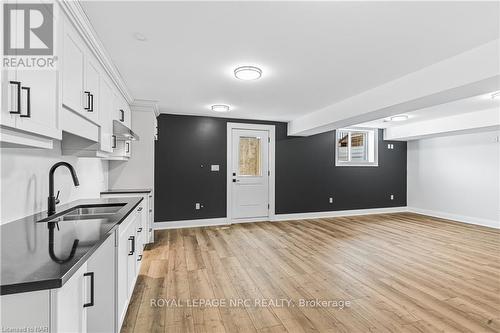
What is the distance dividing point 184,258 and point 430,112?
215 inches

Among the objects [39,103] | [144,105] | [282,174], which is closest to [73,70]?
[39,103]

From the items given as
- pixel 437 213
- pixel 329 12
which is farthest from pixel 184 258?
pixel 437 213

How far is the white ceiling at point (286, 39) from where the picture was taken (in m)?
1.84

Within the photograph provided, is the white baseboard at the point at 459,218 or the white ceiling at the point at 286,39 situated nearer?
the white ceiling at the point at 286,39

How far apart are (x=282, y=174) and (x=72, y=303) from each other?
18.0 ft

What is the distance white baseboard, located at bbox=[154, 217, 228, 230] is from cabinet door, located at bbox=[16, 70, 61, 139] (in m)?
4.06

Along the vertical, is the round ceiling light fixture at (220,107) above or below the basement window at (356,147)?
above

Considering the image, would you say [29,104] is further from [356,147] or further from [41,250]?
[356,147]

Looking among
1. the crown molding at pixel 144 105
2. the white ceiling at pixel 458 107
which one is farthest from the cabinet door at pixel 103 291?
the white ceiling at pixel 458 107

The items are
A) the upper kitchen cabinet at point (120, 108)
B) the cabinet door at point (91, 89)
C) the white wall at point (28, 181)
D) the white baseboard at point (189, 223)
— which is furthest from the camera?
the white baseboard at point (189, 223)

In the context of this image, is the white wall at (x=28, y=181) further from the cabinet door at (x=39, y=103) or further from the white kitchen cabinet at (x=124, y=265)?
the white kitchen cabinet at (x=124, y=265)

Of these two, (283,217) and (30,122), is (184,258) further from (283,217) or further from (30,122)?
(283,217)

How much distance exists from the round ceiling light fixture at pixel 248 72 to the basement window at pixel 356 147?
447 centimetres

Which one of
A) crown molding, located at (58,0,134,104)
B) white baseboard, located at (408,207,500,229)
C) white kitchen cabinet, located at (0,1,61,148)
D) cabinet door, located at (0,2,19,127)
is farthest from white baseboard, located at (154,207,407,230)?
cabinet door, located at (0,2,19,127)
